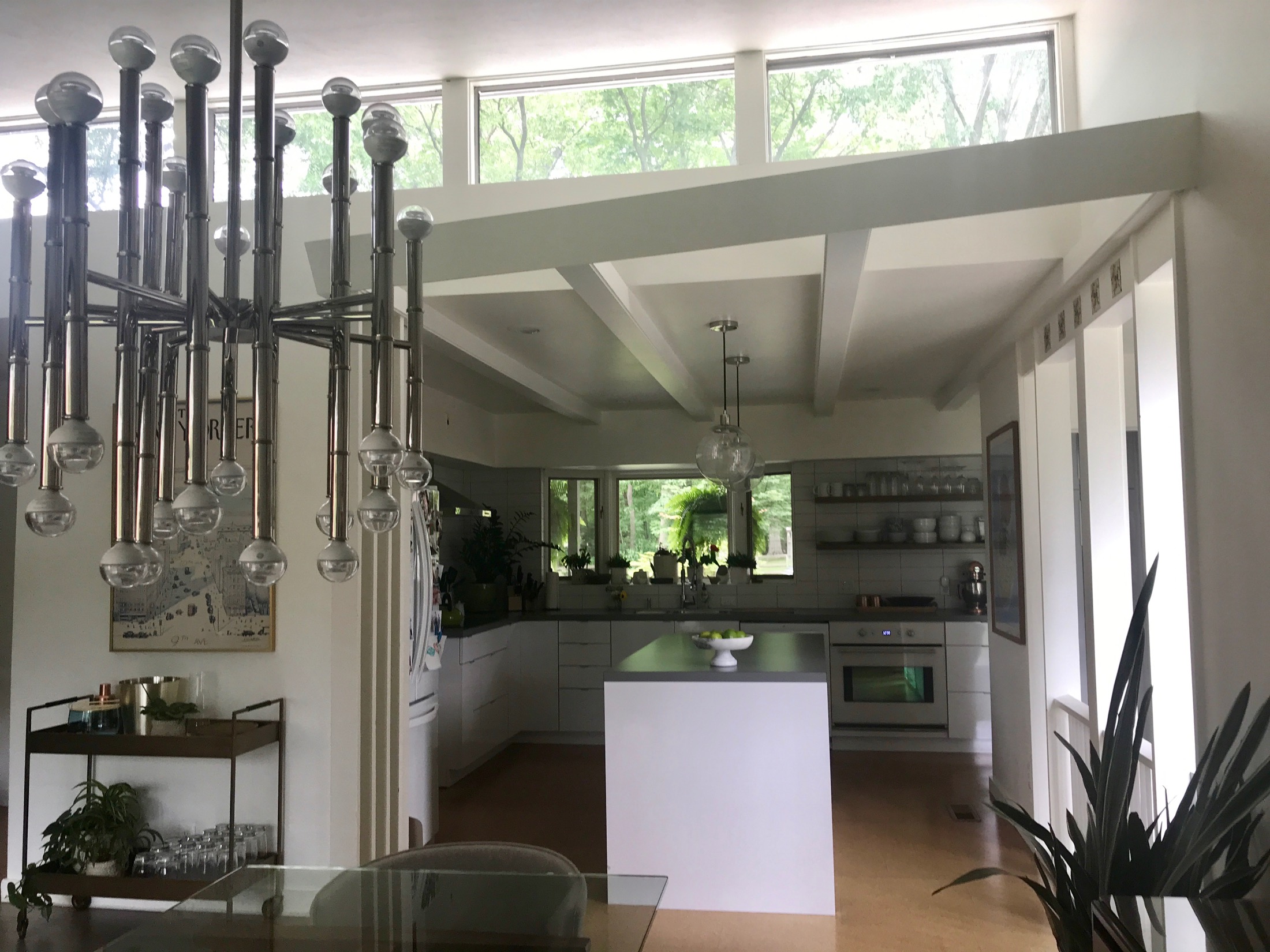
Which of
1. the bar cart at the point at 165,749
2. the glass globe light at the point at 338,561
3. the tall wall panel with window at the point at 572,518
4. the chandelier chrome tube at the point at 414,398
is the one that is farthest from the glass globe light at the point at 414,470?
the tall wall panel with window at the point at 572,518

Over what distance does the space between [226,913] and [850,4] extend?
3.34 metres

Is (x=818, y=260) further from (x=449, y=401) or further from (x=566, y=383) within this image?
(x=449, y=401)

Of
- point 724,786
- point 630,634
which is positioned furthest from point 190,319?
point 630,634

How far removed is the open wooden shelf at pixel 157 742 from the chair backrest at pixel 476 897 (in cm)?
124

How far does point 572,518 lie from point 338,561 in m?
6.58

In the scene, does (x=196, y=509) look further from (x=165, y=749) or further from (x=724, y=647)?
(x=724, y=647)

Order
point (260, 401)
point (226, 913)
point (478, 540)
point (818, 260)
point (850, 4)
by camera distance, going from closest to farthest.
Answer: point (260, 401)
point (226, 913)
point (850, 4)
point (818, 260)
point (478, 540)

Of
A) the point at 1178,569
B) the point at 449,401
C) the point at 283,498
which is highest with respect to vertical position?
the point at 449,401

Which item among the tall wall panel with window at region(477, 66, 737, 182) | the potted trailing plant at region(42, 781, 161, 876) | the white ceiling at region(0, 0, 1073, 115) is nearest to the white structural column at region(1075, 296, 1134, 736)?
the white ceiling at region(0, 0, 1073, 115)

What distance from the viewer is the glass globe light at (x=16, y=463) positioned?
1254 mm

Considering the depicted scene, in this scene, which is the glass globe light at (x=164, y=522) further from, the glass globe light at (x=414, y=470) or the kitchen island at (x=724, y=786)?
the kitchen island at (x=724, y=786)

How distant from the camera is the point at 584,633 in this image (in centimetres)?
697

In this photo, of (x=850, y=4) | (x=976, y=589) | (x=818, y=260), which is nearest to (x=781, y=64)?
(x=850, y=4)

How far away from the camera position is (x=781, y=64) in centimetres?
375
